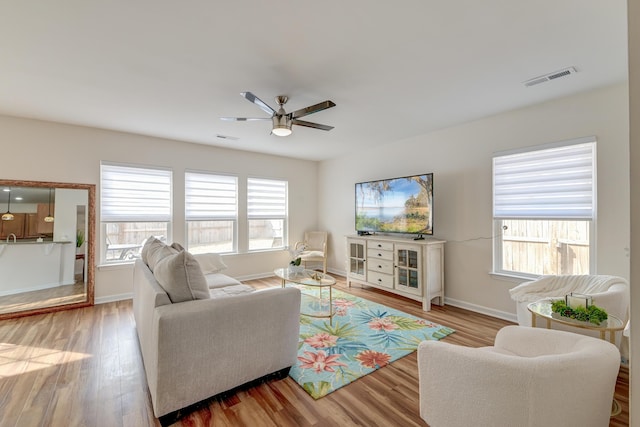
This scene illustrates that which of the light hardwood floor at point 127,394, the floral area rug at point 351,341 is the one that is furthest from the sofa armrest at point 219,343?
the floral area rug at point 351,341

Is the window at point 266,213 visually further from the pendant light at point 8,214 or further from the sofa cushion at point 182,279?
the sofa cushion at point 182,279

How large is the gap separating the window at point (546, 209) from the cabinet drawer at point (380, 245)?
4.48 ft

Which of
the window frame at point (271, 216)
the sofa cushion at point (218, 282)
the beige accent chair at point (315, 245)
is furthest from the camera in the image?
the beige accent chair at point (315, 245)

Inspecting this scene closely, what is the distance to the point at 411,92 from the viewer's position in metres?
2.84

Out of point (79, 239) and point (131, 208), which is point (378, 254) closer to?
point (131, 208)

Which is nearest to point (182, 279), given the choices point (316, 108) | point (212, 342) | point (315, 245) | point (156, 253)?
point (212, 342)

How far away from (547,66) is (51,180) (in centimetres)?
579

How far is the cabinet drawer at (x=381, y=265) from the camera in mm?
4188

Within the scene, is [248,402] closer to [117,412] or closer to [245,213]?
[117,412]

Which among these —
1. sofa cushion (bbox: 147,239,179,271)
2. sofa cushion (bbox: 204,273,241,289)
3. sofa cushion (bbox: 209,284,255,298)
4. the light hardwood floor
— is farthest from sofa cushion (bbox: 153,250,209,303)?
sofa cushion (bbox: 204,273,241,289)

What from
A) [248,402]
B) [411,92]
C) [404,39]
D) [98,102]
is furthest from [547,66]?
[98,102]

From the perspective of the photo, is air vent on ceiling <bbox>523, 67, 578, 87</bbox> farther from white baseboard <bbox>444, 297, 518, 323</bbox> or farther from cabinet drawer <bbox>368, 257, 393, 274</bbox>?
cabinet drawer <bbox>368, 257, 393, 274</bbox>

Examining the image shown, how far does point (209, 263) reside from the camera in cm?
396

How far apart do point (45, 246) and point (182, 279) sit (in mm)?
3336
